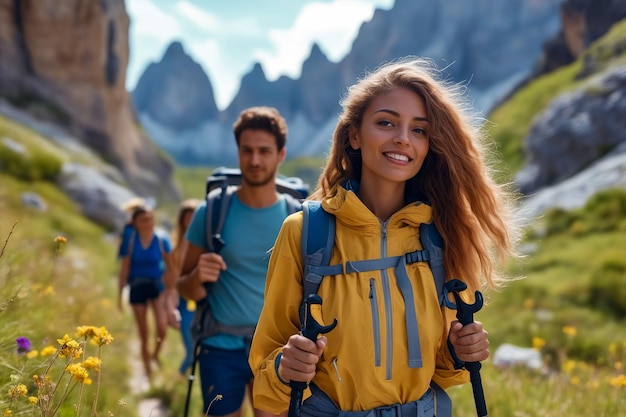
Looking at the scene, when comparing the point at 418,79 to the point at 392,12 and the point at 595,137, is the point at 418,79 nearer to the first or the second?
the point at 595,137

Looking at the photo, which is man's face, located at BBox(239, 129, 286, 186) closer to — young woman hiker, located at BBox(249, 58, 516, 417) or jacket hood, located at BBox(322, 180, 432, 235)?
young woman hiker, located at BBox(249, 58, 516, 417)

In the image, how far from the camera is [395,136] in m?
2.45

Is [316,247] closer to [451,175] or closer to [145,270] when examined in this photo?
[451,175]

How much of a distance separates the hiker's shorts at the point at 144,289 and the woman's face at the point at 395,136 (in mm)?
6298

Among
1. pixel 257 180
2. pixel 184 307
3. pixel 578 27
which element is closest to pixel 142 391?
pixel 184 307

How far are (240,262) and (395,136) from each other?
2.07 m

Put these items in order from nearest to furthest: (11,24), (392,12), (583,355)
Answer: (583,355) < (11,24) < (392,12)

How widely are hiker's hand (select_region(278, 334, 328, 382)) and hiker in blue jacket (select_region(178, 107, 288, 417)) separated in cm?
185

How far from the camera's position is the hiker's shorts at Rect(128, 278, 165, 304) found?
8109 mm

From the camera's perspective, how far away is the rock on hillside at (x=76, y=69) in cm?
3409

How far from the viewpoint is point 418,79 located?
8.28ft

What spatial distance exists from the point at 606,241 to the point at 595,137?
351 inches

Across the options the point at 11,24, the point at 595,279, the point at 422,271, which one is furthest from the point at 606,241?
the point at 11,24

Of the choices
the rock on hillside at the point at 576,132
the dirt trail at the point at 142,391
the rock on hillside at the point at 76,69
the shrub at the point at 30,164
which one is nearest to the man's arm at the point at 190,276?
the dirt trail at the point at 142,391
